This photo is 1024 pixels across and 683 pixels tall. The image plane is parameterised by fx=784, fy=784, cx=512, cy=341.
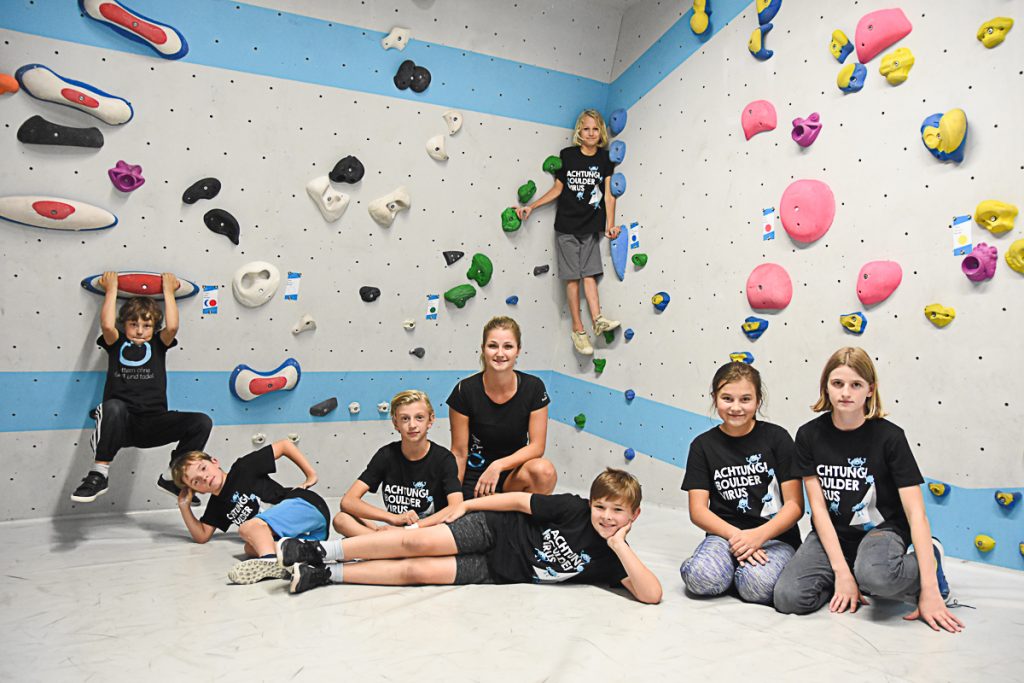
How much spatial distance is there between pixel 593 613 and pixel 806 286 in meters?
1.68

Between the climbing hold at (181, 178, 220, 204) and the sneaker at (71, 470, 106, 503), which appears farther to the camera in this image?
the climbing hold at (181, 178, 220, 204)

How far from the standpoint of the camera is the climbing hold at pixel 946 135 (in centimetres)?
268

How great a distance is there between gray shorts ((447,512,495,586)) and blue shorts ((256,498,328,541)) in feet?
1.99

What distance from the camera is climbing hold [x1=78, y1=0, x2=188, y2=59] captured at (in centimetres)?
311

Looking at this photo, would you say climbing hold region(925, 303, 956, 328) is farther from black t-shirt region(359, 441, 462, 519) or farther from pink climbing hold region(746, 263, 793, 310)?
black t-shirt region(359, 441, 462, 519)

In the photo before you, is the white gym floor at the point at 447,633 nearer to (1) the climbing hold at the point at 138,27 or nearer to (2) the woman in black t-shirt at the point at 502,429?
(2) the woman in black t-shirt at the point at 502,429

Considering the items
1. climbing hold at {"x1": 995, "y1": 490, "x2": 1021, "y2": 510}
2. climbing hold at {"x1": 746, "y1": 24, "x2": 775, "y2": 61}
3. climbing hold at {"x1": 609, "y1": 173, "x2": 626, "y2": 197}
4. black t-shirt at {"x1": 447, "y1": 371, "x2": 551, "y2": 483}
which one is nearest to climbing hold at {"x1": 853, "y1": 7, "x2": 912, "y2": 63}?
climbing hold at {"x1": 746, "y1": 24, "x2": 775, "y2": 61}

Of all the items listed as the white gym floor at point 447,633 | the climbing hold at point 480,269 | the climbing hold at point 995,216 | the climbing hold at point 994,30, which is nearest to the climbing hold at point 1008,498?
the white gym floor at point 447,633

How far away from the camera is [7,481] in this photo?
3.21 meters

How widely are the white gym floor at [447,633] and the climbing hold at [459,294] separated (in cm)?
188

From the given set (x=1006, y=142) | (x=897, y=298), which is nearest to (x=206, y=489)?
(x=897, y=298)

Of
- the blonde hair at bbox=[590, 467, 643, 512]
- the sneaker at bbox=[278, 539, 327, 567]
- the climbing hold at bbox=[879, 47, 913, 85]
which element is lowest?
the sneaker at bbox=[278, 539, 327, 567]

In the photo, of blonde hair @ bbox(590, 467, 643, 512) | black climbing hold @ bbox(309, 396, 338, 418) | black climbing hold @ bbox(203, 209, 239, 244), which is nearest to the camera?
blonde hair @ bbox(590, 467, 643, 512)

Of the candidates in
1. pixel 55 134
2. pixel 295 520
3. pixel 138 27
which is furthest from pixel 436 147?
pixel 295 520
